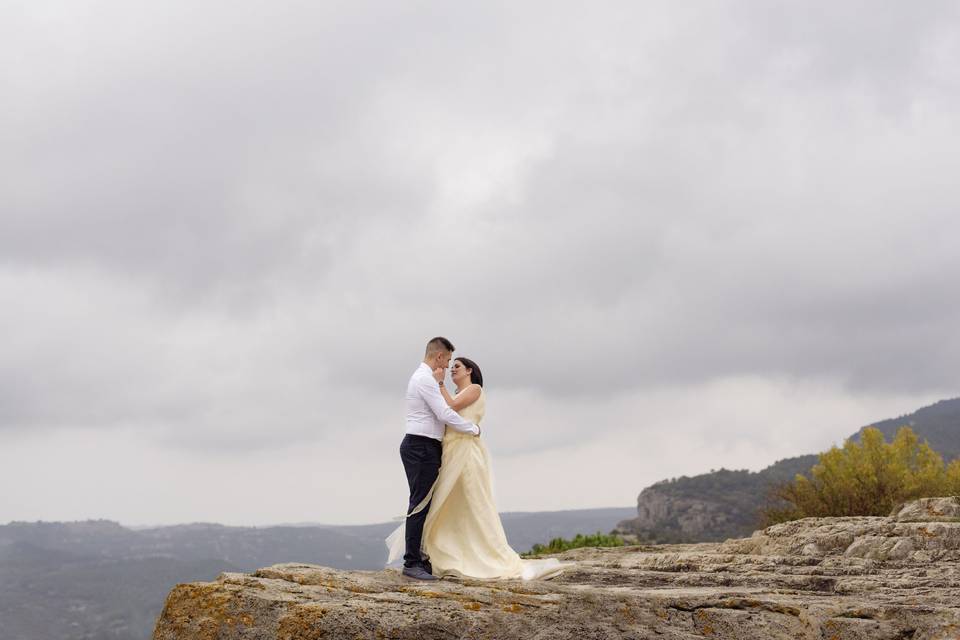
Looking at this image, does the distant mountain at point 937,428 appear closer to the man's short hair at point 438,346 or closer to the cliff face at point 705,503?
the cliff face at point 705,503

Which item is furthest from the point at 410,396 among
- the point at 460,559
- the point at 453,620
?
the point at 453,620

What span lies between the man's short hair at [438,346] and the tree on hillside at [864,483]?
1504 cm

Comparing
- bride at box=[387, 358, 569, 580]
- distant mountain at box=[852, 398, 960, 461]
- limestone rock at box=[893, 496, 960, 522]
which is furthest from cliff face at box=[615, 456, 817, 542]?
bride at box=[387, 358, 569, 580]

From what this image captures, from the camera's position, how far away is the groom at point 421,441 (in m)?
10.6

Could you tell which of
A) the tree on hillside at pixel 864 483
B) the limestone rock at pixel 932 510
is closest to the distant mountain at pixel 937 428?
the tree on hillside at pixel 864 483

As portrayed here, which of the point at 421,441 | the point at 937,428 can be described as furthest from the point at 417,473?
the point at 937,428

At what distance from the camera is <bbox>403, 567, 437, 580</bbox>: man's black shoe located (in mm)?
10258

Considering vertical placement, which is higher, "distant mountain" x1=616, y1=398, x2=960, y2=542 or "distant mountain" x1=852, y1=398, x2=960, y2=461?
"distant mountain" x1=852, y1=398, x2=960, y2=461

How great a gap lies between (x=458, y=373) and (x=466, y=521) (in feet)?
6.62

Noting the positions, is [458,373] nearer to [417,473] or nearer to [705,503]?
[417,473]

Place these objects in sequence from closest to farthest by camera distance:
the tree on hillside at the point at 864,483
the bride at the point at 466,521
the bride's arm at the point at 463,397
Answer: the bride at the point at 466,521
the bride's arm at the point at 463,397
the tree on hillside at the point at 864,483

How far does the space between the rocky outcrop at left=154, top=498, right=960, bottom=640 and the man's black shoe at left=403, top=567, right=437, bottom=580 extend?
5.8 inches

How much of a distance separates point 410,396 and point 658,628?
426 cm

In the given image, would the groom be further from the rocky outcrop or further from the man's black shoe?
the rocky outcrop
